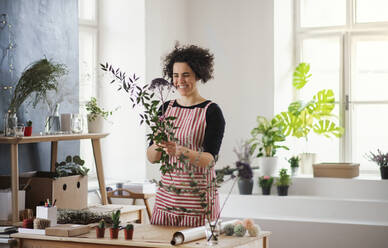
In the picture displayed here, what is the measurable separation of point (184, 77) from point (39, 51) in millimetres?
1529

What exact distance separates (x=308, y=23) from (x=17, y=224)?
4226mm

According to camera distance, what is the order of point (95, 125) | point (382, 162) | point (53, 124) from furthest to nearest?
point (382, 162), point (95, 125), point (53, 124)

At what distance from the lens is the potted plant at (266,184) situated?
6168 mm

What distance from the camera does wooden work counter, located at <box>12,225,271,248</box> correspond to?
2857mm

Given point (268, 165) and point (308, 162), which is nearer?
point (268, 165)

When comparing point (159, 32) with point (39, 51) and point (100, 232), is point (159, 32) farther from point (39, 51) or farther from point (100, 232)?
point (100, 232)

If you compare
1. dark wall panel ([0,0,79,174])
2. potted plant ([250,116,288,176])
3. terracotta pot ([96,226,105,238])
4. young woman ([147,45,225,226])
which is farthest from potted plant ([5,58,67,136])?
potted plant ([250,116,288,176])

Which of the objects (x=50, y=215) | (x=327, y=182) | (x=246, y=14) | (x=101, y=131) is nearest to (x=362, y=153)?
(x=327, y=182)

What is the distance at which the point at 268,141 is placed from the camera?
20.6 feet

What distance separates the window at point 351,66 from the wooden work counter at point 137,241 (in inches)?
148

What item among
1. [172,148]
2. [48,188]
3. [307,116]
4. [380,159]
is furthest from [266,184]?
[172,148]

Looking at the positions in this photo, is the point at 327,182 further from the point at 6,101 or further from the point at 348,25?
the point at 6,101

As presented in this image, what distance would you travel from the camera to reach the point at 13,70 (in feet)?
13.7

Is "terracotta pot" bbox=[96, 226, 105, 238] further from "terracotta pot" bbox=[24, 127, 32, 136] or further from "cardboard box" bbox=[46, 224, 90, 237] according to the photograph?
"terracotta pot" bbox=[24, 127, 32, 136]
